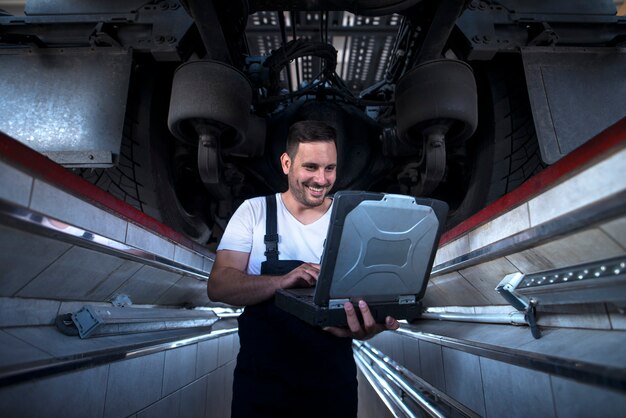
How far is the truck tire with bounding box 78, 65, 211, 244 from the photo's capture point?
2195 millimetres

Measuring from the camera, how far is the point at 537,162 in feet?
7.13

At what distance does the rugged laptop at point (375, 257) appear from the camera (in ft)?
3.14

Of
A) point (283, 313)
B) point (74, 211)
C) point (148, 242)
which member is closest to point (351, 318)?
point (283, 313)

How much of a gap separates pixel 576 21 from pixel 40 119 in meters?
3.00

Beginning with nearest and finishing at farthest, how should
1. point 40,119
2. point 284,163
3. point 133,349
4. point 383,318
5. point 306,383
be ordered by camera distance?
1. point 383,318
2. point 306,383
3. point 133,349
4. point 284,163
5. point 40,119

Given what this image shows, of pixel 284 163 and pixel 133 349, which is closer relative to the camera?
pixel 133 349

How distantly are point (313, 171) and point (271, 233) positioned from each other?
0.89ft

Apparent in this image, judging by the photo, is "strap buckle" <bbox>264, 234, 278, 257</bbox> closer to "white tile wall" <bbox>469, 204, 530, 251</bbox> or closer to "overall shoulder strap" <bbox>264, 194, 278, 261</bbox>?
"overall shoulder strap" <bbox>264, 194, 278, 261</bbox>

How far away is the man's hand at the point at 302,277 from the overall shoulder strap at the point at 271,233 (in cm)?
19

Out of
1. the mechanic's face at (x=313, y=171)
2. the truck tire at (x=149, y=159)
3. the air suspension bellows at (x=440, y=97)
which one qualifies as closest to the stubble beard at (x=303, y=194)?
the mechanic's face at (x=313, y=171)

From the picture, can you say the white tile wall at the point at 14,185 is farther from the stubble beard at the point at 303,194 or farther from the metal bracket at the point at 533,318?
the metal bracket at the point at 533,318

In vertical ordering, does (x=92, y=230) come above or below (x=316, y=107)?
below

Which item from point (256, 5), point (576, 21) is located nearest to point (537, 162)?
point (576, 21)

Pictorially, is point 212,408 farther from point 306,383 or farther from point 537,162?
point 537,162
